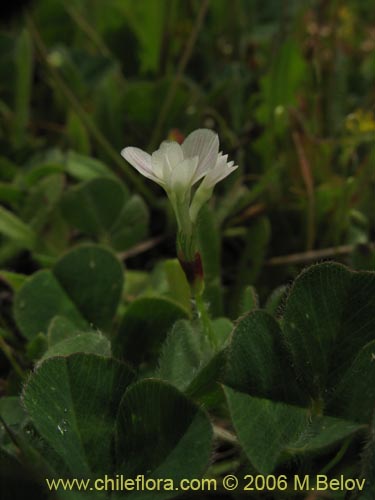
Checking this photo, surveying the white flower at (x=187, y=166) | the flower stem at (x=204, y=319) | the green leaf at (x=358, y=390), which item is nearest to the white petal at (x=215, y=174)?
the white flower at (x=187, y=166)

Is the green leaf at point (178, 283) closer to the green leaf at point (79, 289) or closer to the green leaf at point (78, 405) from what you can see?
the green leaf at point (79, 289)

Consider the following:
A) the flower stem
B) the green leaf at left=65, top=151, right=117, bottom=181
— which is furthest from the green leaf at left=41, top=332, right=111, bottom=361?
the green leaf at left=65, top=151, right=117, bottom=181

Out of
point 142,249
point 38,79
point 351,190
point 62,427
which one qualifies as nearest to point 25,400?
point 62,427

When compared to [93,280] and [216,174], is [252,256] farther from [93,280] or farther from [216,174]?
[216,174]

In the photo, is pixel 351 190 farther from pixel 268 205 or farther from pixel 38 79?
pixel 38 79

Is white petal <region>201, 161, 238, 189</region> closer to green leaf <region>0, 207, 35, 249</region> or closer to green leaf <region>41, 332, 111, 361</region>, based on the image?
green leaf <region>41, 332, 111, 361</region>

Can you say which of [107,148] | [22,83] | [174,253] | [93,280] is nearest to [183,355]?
[93,280]
